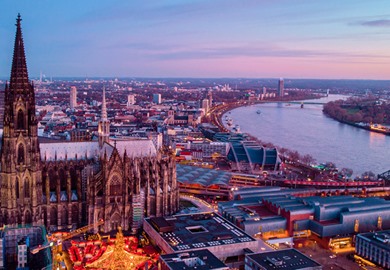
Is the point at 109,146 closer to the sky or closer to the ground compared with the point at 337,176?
closer to the sky

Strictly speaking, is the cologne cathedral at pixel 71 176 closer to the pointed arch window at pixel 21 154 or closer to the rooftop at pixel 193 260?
the pointed arch window at pixel 21 154

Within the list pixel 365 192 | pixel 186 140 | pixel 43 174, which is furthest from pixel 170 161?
pixel 186 140

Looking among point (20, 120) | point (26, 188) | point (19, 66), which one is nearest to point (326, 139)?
point (26, 188)

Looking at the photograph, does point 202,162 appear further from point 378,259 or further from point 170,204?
point 378,259

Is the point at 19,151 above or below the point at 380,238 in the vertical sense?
above


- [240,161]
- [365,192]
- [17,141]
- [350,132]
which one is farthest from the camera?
[350,132]

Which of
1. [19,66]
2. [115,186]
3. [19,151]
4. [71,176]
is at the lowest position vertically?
[115,186]

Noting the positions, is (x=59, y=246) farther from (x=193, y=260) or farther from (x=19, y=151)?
(x=193, y=260)

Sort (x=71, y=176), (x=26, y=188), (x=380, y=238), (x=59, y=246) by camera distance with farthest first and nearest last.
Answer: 1. (x=71, y=176)
2. (x=380, y=238)
3. (x=26, y=188)
4. (x=59, y=246)
